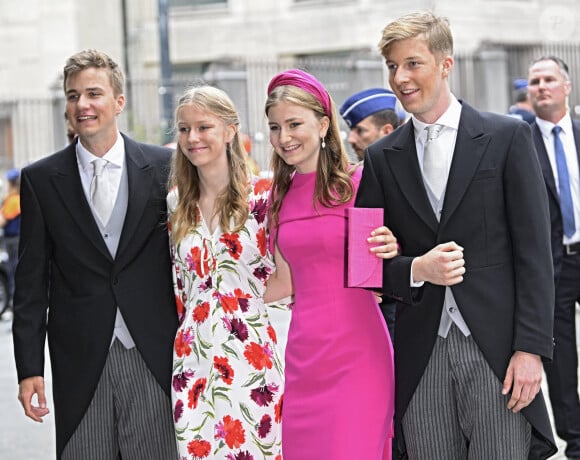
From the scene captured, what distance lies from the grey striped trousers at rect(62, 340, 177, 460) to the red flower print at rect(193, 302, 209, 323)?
0.29 meters

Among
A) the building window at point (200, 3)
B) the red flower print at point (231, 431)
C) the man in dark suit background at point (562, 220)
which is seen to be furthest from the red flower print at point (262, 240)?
the building window at point (200, 3)

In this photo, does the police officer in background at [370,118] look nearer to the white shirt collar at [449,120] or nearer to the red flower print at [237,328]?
the red flower print at [237,328]

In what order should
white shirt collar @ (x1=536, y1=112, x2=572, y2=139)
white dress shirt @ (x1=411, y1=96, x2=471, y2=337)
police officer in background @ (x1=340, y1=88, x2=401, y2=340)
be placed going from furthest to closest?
white shirt collar @ (x1=536, y1=112, x2=572, y2=139)
police officer in background @ (x1=340, y1=88, x2=401, y2=340)
white dress shirt @ (x1=411, y1=96, x2=471, y2=337)

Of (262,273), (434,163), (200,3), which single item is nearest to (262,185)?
(262,273)

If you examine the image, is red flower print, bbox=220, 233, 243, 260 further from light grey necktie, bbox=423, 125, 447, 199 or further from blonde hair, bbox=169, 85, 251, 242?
light grey necktie, bbox=423, 125, 447, 199

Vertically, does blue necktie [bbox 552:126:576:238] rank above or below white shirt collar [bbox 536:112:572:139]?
below

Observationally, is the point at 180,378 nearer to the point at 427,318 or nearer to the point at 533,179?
the point at 427,318

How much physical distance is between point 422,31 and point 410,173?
515mm

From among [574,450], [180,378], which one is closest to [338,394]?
[180,378]

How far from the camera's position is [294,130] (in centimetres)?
471

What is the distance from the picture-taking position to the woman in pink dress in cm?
460

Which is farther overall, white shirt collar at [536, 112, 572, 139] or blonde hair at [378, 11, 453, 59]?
white shirt collar at [536, 112, 572, 139]

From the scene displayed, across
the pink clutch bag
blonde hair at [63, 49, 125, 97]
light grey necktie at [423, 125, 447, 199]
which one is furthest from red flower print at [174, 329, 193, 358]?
light grey necktie at [423, 125, 447, 199]

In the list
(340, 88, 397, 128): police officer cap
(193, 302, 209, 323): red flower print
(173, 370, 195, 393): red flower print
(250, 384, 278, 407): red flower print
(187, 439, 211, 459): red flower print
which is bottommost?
(187, 439, 211, 459): red flower print
